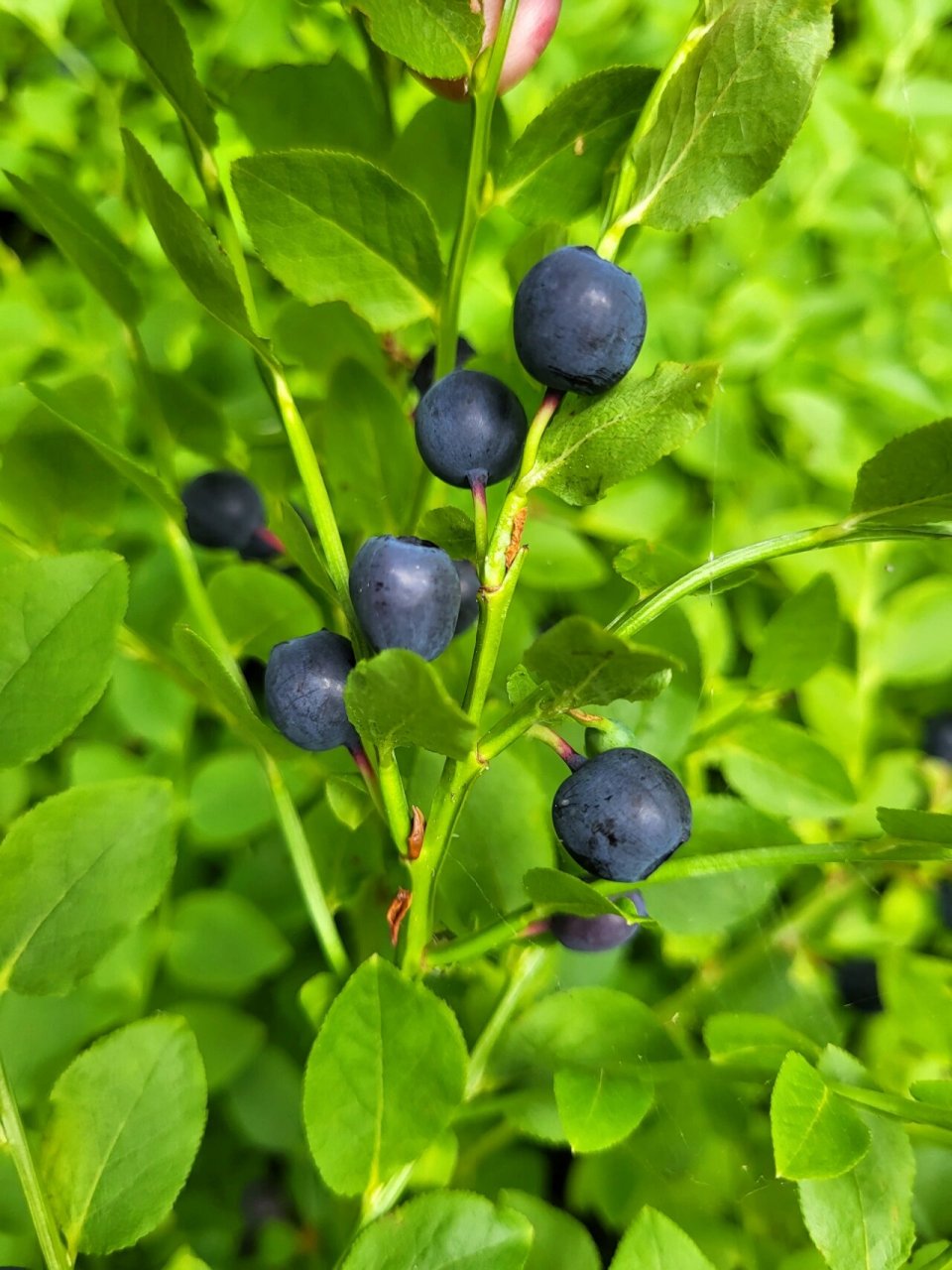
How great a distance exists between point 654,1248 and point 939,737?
681 mm

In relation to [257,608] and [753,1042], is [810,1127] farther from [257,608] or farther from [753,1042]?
[257,608]

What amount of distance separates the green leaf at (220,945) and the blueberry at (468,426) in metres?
0.47

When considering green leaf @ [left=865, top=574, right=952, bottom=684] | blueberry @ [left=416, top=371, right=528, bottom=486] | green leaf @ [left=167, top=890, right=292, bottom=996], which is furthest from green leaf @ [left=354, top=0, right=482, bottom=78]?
green leaf @ [left=865, top=574, right=952, bottom=684]

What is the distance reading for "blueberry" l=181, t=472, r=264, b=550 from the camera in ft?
2.35

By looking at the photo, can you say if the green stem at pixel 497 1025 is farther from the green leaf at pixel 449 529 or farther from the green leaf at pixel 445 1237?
the green leaf at pixel 449 529

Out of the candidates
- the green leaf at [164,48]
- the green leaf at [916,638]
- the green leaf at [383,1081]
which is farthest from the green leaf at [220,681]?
the green leaf at [916,638]

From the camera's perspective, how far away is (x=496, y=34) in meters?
0.40

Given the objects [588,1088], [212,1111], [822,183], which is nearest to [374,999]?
[588,1088]

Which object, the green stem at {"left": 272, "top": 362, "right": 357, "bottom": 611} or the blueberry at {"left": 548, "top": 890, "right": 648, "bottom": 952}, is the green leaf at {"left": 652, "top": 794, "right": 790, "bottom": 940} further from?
the green stem at {"left": 272, "top": 362, "right": 357, "bottom": 611}

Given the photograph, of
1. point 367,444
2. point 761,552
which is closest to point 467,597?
point 367,444

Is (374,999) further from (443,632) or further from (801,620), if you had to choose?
(801,620)

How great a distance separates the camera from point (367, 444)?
0.57 meters

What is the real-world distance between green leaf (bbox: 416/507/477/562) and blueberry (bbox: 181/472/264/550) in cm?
33

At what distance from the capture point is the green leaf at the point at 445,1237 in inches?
17.1
